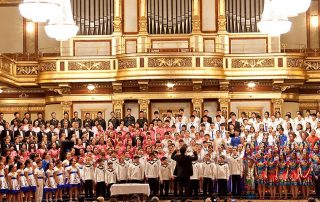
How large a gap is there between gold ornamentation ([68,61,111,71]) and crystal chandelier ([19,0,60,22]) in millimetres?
9608

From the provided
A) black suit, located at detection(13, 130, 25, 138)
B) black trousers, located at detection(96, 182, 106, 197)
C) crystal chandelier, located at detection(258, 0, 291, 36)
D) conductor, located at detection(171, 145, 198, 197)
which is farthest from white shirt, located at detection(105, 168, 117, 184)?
crystal chandelier, located at detection(258, 0, 291, 36)

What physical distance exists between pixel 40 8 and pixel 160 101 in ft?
35.5

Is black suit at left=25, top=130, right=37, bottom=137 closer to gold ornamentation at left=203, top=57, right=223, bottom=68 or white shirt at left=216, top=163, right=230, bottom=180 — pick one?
white shirt at left=216, top=163, right=230, bottom=180

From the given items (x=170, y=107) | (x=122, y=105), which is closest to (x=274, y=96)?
(x=170, y=107)

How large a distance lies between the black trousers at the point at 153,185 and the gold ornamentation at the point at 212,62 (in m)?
5.91

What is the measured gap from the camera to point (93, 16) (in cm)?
2223

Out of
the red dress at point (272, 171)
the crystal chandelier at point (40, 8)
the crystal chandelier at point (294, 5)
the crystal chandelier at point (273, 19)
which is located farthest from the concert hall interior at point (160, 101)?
the crystal chandelier at point (294, 5)

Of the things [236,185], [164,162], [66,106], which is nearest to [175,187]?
[164,162]

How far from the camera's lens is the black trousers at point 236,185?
15891mm

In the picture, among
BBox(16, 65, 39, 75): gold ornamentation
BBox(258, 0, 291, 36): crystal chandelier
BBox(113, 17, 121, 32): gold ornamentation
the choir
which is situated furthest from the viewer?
BBox(16, 65, 39, 75): gold ornamentation

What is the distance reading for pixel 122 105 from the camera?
21938mm

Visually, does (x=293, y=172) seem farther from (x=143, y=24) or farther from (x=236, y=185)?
(x=143, y=24)

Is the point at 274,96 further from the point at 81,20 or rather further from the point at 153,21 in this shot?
the point at 81,20

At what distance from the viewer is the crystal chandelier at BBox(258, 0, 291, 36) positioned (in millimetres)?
12320
